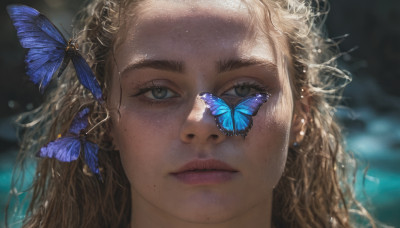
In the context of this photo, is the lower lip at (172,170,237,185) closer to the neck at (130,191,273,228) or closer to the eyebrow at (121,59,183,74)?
the neck at (130,191,273,228)

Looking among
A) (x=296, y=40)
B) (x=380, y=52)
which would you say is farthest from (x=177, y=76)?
(x=380, y=52)

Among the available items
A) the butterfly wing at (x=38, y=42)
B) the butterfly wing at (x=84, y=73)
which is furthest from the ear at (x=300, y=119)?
the butterfly wing at (x=38, y=42)

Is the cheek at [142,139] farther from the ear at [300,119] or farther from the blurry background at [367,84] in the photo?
the blurry background at [367,84]

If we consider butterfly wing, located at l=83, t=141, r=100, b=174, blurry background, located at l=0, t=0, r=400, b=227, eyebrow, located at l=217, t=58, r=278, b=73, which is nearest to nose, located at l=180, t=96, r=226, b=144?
eyebrow, located at l=217, t=58, r=278, b=73

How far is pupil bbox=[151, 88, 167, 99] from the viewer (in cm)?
194

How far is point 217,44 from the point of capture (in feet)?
6.09

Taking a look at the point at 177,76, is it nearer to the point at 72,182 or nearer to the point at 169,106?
the point at 169,106

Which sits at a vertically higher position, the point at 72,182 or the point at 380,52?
the point at 380,52

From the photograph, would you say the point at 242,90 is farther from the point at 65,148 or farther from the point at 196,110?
the point at 65,148

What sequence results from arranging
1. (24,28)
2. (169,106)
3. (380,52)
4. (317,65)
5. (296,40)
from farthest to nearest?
1. (380,52)
2. (317,65)
3. (296,40)
4. (169,106)
5. (24,28)

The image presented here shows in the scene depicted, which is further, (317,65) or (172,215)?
(317,65)

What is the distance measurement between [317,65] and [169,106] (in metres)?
0.76

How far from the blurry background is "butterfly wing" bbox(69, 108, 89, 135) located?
1437 millimetres

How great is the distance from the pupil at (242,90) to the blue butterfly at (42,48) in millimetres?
442
